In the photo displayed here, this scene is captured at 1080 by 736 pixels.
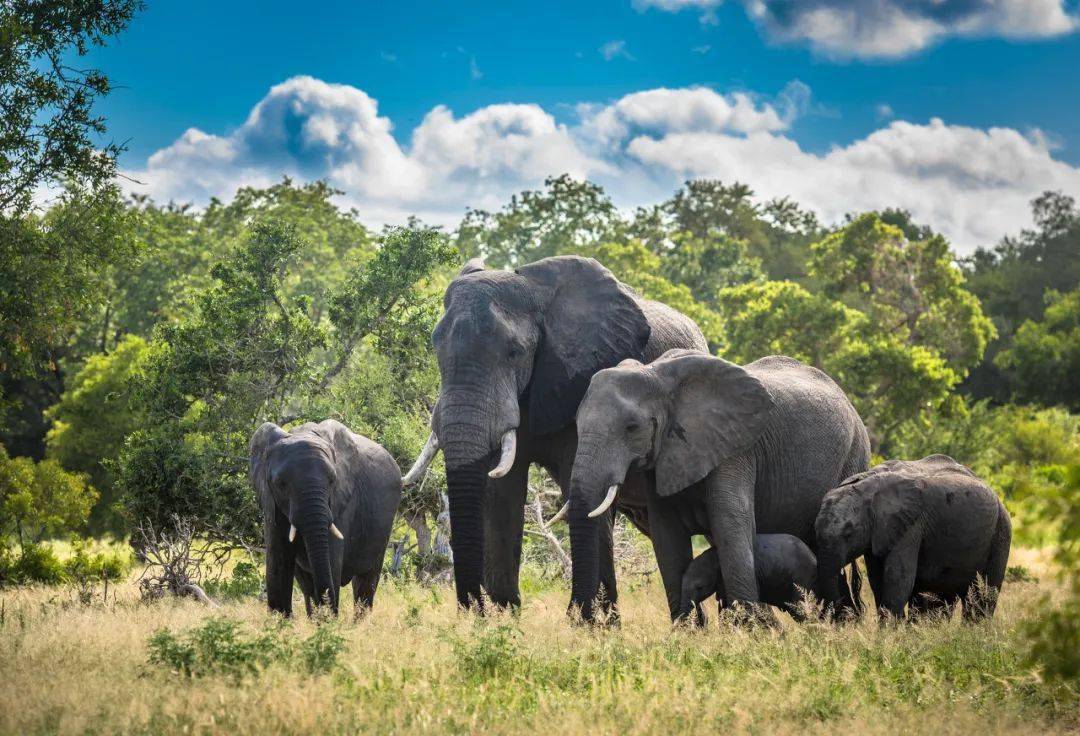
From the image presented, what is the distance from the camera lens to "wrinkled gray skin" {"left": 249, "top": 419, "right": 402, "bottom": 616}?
37.1ft

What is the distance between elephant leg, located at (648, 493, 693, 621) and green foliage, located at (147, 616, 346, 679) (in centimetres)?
316

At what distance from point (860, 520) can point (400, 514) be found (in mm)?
8580

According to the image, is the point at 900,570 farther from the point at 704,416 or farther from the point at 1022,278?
the point at 1022,278

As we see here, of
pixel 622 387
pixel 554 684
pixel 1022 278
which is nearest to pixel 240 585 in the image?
pixel 622 387

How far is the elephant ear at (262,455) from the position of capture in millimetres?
11992

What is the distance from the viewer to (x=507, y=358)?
10703 millimetres

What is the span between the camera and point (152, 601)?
1424cm

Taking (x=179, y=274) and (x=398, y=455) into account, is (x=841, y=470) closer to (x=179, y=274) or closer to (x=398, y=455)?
(x=398, y=455)

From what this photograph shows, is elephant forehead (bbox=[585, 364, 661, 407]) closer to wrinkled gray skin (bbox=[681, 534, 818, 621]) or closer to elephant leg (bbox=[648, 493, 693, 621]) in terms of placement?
elephant leg (bbox=[648, 493, 693, 621])

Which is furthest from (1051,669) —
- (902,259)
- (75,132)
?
(902,259)

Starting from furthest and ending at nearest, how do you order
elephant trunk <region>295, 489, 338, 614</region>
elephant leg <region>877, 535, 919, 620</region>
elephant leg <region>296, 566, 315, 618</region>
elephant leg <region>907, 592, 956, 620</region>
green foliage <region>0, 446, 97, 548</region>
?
green foliage <region>0, 446, 97, 548</region>, elephant leg <region>296, 566, 315, 618</region>, elephant trunk <region>295, 489, 338, 614</region>, elephant leg <region>907, 592, 956, 620</region>, elephant leg <region>877, 535, 919, 620</region>

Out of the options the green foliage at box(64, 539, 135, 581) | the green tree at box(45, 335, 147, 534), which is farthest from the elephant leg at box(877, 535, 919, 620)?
the green tree at box(45, 335, 147, 534)

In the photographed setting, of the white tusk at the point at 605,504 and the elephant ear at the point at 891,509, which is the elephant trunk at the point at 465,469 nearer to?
the white tusk at the point at 605,504

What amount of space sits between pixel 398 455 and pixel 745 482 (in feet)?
25.9
